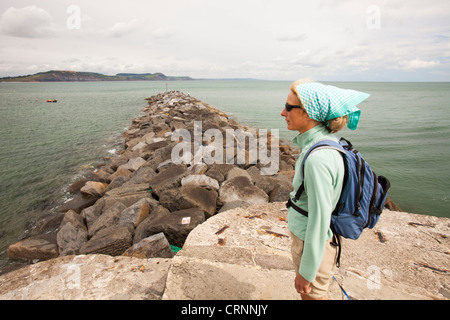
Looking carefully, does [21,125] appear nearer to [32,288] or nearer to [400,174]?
[32,288]

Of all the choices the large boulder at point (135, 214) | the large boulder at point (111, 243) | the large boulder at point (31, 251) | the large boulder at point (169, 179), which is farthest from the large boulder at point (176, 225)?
the large boulder at point (31, 251)

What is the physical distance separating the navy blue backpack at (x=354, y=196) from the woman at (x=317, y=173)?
5cm

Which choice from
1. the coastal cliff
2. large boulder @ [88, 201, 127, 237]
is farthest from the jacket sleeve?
large boulder @ [88, 201, 127, 237]

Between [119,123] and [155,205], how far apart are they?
16657 mm

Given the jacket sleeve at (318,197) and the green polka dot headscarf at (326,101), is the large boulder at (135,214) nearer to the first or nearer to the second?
the jacket sleeve at (318,197)

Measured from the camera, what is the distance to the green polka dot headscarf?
139 cm

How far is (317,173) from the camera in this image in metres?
1.29

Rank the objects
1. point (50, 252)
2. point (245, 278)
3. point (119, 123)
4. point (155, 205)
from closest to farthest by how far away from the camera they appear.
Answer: point (245, 278)
point (50, 252)
point (155, 205)
point (119, 123)

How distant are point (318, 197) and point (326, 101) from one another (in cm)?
56

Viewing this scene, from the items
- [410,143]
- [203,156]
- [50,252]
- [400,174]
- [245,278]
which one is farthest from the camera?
[410,143]

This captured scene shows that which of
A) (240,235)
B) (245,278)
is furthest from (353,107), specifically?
(240,235)

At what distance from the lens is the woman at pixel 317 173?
4.31 ft

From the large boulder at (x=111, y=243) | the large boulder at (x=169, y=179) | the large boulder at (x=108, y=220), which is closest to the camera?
the large boulder at (x=111, y=243)

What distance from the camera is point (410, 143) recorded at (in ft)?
42.8
